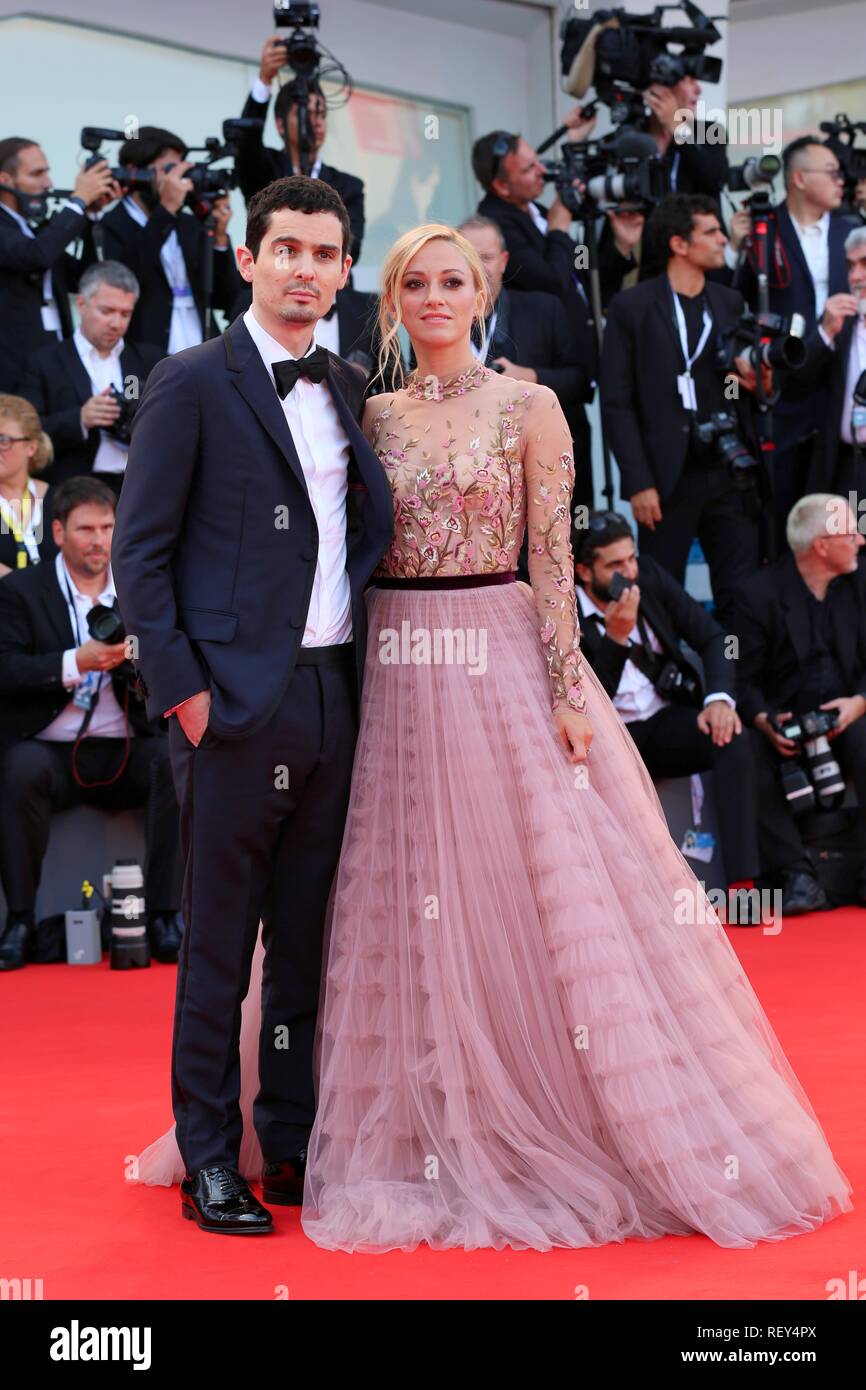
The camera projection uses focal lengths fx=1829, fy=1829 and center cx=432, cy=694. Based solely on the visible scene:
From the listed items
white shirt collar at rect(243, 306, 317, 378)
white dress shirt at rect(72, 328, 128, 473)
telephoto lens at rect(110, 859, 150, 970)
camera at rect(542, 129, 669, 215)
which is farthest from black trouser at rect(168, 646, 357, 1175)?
camera at rect(542, 129, 669, 215)

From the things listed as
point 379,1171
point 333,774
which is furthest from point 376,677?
point 379,1171

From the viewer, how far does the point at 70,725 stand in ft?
17.7

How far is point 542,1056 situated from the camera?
2.88m

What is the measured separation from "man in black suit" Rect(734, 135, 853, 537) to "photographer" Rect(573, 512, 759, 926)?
1.12m

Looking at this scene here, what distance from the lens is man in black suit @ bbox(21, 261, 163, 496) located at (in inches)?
227

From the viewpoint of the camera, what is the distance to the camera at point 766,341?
5926mm

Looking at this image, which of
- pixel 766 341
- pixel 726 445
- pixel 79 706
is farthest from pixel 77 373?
pixel 766 341

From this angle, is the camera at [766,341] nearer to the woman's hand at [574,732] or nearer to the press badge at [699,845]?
the press badge at [699,845]

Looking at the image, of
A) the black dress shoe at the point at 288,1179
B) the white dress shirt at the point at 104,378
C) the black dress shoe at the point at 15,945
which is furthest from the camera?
the white dress shirt at the point at 104,378

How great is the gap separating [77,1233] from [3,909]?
105 inches

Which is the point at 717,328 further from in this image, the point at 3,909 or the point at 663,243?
the point at 3,909

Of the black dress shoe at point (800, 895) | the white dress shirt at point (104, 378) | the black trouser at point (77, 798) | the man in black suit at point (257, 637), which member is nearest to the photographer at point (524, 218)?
the white dress shirt at point (104, 378)

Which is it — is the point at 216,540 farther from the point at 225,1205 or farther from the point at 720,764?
the point at 720,764

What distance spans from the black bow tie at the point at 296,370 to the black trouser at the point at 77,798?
8.46ft
